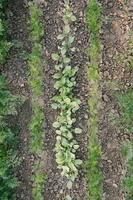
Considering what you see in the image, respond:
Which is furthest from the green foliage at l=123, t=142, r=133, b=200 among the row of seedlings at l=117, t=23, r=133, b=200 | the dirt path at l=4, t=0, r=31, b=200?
the dirt path at l=4, t=0, r=31, b=200

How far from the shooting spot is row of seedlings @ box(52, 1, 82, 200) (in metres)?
7.34

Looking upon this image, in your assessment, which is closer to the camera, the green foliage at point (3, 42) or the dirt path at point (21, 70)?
the green foliage at point (3, 42)

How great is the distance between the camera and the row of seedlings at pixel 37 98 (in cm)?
745

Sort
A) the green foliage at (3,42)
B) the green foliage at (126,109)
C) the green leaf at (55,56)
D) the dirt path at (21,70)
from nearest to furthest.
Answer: the green foliage at (126,109) → the green foliage at (3,42) → the green leaf at (55,56) → the dirt path at (21,70)

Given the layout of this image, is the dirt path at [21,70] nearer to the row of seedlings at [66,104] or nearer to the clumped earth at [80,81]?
the clumped earth at [80,81]

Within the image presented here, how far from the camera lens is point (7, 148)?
24.5 feet

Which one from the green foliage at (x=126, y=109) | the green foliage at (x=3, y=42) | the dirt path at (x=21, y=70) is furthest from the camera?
the dirt path at (x=21, y=70)

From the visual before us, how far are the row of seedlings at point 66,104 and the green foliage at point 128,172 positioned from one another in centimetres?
72

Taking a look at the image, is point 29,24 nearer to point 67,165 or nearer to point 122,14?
point 122,14

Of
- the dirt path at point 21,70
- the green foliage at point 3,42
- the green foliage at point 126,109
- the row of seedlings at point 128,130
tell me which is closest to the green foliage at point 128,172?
the row of seedlings at point 128,130

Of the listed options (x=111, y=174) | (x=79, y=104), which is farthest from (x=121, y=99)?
(x=111, y=174)

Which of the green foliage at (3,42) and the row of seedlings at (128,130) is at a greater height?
the green foliage at (3,42)

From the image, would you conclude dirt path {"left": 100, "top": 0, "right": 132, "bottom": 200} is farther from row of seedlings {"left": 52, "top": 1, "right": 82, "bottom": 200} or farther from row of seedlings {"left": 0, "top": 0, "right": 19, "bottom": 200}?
row of seedlings {"left": 0, "top": 0, "right": 19, "bottom": 200}

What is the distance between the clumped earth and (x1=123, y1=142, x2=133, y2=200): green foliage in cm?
8
